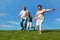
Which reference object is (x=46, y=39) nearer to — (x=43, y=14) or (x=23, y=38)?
(x=23, y=38)

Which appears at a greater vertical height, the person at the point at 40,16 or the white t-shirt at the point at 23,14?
the white t-shirt at the point at 23,14

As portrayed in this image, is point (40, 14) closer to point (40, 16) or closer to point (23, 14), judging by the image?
point (40, 16)

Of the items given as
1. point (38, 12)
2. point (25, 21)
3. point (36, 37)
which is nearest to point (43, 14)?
point (38, 12)

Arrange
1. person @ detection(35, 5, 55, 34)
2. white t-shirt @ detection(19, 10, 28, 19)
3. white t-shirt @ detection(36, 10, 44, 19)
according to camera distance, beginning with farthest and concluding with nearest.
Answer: white t-shirt @ detection(19, 10, 28, 19)
white t-shirt @ detection(36, 10, 44, 19)
person @ detection(35, 5, 55, 34)

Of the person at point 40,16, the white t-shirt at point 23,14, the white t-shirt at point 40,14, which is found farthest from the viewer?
the white t-shirt at point 23,14

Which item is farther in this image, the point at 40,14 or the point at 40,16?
the point at 40,14

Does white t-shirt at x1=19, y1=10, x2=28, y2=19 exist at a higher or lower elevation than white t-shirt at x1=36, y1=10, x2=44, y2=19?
higher

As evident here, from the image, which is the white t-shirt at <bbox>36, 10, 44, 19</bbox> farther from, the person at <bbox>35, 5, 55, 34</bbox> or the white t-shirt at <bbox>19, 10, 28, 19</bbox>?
the white t-shirt at <bbox>19, 10, 28, 19</bbox>

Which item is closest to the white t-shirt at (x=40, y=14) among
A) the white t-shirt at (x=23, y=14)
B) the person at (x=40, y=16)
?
the person at (x=40, y=16)

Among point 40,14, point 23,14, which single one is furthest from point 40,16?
point 23,14

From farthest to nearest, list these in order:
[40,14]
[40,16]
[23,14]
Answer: [23,14]
[40,14]
[40,16]

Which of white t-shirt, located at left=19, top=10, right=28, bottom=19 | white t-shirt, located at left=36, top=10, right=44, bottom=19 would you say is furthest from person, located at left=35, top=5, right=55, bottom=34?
white t-shirt, located at left=19, top=10, right=28, bottom=19

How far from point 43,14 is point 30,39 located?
12.6 ft

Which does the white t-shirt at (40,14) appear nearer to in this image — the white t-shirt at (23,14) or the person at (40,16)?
the person at (40,16)
